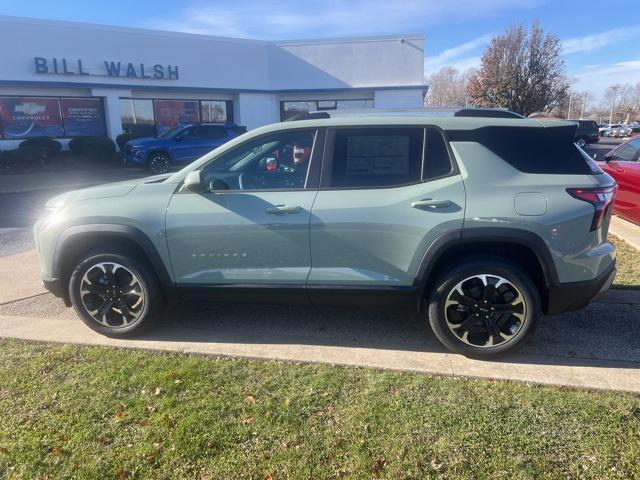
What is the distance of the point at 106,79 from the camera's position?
1978 cm

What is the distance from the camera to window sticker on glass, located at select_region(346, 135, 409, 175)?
348 cm

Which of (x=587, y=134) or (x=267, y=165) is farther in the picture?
(x=587, y=134)

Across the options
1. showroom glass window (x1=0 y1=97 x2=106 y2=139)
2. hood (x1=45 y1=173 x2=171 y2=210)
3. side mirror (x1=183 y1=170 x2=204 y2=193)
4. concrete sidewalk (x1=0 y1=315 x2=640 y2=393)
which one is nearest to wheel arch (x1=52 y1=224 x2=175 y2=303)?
hood (x1=45 y1=173 x2=171 y2=210)

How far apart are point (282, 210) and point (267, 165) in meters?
0.45

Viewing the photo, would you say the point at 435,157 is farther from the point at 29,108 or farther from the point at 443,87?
the point at 443,87

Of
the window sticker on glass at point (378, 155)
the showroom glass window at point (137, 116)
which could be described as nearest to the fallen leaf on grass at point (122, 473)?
the window sticker on glass at point (378, 155)

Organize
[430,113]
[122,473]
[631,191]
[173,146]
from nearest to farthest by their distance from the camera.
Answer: [122,473]
[430,113]
[631,191]
[173,146]

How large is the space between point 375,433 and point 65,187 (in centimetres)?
1280

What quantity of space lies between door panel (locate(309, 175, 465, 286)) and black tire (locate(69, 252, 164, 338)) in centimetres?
133

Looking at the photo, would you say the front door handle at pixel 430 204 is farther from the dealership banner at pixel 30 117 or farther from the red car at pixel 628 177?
the dealership banner at pixel 30 117

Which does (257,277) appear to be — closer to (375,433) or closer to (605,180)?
(375,433)

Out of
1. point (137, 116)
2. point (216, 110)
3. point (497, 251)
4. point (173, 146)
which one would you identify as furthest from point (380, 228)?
point (216, 110)

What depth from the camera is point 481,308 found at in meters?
3.42

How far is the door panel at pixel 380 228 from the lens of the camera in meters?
3.31
